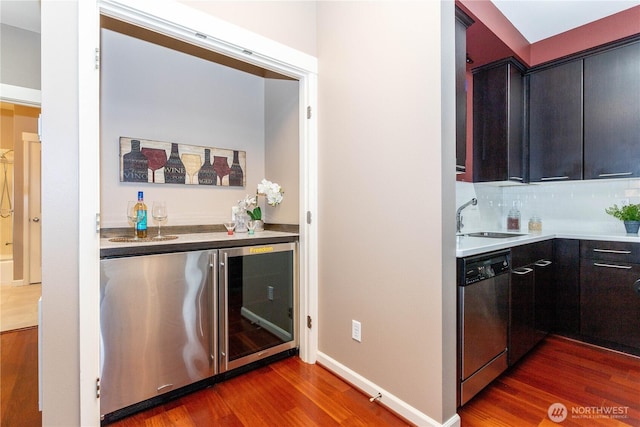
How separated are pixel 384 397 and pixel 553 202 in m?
2.74

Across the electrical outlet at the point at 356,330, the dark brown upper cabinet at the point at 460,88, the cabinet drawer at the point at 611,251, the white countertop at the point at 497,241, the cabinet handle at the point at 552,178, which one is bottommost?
the electrical outlet at the point at 356,330

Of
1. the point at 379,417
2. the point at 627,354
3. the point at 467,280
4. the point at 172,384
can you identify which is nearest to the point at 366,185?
the point at 467,280

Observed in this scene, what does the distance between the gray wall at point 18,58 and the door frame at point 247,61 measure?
182 cm

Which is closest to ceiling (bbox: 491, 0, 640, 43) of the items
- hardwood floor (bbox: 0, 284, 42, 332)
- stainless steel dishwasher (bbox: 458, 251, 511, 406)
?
Result: stainless steel dishwasher (bbox: 458, 251, 511, 406)

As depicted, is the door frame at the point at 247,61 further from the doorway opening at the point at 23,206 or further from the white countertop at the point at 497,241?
the doorway opening at the point at 23,206

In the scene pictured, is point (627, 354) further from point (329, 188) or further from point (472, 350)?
point (329, 188)

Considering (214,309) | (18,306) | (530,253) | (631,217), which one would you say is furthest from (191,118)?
(631,217)

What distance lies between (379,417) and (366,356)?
12.6 inches

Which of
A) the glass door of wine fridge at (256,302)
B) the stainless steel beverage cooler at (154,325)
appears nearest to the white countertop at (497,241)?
the glass door of wine fridge at (256,302)

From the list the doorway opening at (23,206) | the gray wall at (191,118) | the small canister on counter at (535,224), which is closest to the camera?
the gray wall at (191,118)

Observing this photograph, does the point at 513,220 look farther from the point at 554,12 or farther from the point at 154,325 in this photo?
A: the point at 154,325

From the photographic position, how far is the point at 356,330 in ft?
6.22

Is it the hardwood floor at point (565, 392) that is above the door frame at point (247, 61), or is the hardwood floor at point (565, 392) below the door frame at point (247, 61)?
below

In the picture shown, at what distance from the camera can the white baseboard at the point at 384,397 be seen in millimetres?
1479
